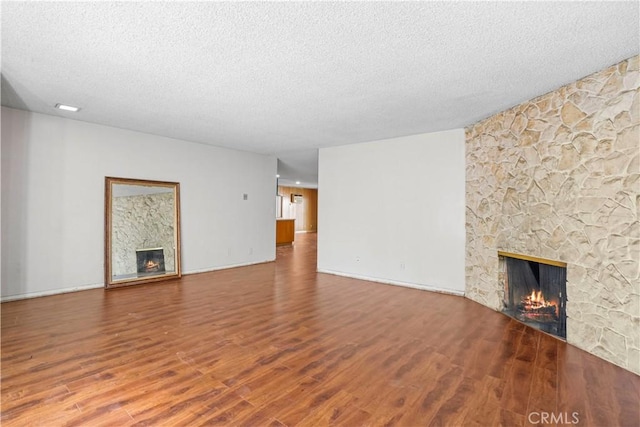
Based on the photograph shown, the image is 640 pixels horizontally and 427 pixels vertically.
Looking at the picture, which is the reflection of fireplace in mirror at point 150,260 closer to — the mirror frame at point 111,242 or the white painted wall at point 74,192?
the mirror frame at point 111,242

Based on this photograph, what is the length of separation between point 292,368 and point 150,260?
158 inches

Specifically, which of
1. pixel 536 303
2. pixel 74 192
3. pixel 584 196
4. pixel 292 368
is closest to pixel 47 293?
pixel 74 192

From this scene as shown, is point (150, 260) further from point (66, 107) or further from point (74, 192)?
point (66, 107)

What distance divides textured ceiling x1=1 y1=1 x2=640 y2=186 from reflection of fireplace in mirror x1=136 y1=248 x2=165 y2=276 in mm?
2331

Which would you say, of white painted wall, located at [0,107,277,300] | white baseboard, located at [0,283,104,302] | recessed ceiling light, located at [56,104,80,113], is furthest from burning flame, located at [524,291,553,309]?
recessed ceiling light, located at [56,104,80,113]

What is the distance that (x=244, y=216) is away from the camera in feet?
22.5

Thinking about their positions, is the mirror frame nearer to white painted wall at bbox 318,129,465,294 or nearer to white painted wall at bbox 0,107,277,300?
white painted wall at bbox 0,107,277,300

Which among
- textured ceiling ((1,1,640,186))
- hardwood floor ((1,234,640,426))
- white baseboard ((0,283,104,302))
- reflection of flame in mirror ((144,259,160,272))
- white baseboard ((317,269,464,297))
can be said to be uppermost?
textured ceiling ((1,1,640,186))

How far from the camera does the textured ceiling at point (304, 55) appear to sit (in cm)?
192

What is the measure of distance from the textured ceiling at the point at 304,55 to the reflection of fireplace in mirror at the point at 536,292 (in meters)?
1.93

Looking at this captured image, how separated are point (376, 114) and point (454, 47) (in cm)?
169

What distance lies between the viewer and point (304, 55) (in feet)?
8.04

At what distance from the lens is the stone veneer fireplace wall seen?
2.45m

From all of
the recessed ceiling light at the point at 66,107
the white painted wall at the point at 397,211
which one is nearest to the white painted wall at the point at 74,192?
the recessed ceiling light at the point at 66,107
